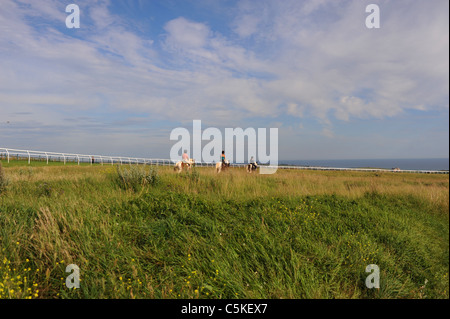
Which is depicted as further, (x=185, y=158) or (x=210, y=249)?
(x=185, y=158)

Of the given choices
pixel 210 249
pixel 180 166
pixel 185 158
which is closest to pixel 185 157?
pixel 185 158

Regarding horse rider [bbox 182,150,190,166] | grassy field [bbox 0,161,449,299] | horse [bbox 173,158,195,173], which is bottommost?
grassy field [bbox 0,161,449,299]

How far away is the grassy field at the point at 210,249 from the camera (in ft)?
12.5

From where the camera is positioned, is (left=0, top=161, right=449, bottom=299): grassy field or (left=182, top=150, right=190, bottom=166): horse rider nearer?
(left=0, top=161, right=449, bottom=299): grassy field

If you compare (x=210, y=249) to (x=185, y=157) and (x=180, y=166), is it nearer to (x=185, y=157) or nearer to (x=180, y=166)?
(x=180, y=166)

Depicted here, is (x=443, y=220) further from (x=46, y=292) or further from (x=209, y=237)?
(x=46, y=292)

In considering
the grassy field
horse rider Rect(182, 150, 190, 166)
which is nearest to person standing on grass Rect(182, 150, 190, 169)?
horse rider Rect(182, 150, 190, 166)

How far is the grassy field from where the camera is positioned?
382cm

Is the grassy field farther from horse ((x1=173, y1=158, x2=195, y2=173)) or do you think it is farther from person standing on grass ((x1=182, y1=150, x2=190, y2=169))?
person standing on grass ((x1=182, y1=150, x2=190, y2=169))

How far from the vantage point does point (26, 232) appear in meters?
4.85

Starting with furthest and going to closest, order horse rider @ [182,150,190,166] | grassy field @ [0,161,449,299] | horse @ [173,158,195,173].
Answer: horse rider @ [182,150,190,166], horse @ [173,158,195,173], grassy field @ [0,161,449,299]

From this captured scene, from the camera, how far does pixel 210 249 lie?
15.1ft

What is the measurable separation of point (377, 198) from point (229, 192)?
5.91 m

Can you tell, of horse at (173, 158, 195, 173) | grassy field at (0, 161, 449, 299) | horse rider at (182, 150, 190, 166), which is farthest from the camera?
horse rider at (182, 150, 190, 166)
